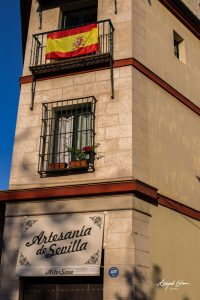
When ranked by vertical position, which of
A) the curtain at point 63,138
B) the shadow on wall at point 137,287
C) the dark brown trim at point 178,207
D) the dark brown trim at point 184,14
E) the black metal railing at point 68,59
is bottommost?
the shadow on wall at point 137,287

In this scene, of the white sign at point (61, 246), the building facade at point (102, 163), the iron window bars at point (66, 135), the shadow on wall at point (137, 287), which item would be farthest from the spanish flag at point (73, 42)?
the shadow on wall at point (137, 287)

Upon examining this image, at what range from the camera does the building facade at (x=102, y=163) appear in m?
11.7

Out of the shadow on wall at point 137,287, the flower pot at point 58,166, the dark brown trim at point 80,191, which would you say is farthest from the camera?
the flower pot at point 58,166

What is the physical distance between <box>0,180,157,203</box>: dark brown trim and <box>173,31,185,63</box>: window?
655 centimetres

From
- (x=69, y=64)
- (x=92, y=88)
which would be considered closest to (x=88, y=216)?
(x=92, y=88)

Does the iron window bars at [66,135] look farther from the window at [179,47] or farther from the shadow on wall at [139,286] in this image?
the window at [179,47]

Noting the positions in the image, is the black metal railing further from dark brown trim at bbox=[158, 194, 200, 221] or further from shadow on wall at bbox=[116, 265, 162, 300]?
shadow on wall at bbox=[116, 265, 162, 300]

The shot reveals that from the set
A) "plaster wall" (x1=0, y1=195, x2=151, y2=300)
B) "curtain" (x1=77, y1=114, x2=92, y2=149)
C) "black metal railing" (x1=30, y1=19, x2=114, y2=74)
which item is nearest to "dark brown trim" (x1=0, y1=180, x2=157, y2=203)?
"plaster wall" (x1=0, y1=195, x2=151, y2=300)

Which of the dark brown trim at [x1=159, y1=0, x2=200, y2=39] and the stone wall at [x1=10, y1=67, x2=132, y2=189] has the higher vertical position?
the dark brown trim at [x1=159, y1=0, x2=200, y2=39]

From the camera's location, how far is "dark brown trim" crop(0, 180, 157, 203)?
39.1 ft

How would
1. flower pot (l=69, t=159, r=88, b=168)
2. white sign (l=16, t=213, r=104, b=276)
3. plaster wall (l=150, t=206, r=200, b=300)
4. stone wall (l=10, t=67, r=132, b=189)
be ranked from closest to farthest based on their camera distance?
1. white sign (l=16, t=213, r=104, b=276)
2. plaster wall (l=150, t=206, r=200, b=300)
3. stone wall (l=10, t=67, r=132, b=189)
4. flower pot (l=69, t=159, r=88, b=168)

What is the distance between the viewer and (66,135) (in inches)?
550

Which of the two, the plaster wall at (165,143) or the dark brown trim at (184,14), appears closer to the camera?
the plaster wall at (165,143)

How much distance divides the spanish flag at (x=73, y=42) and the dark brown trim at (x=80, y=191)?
4541 millimetres
